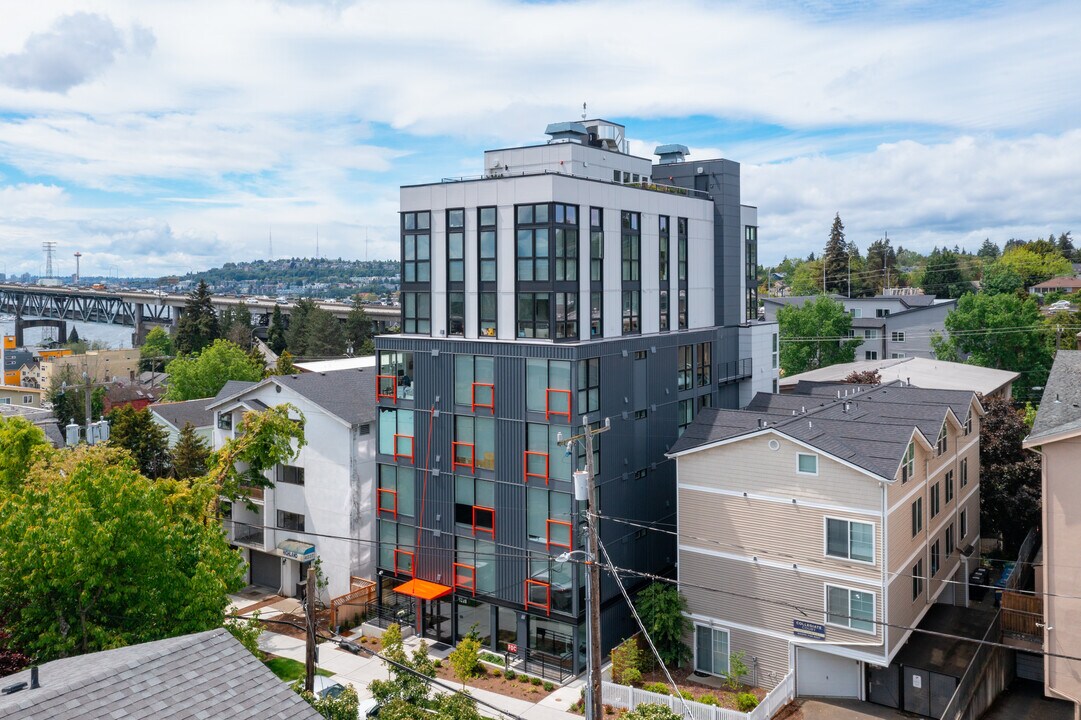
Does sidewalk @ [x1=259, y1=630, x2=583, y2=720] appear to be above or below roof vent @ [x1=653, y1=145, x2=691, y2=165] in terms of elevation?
below

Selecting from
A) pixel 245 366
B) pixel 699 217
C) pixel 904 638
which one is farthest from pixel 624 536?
pixel 245 366

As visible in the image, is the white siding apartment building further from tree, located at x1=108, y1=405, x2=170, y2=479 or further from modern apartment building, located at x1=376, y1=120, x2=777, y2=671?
tree, located at x1=108, y1=405, x2=170, y2=479

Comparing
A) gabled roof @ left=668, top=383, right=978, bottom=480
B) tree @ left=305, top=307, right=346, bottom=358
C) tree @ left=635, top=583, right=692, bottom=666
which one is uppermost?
tree @ left=305, top=307, right=346, bottom=358

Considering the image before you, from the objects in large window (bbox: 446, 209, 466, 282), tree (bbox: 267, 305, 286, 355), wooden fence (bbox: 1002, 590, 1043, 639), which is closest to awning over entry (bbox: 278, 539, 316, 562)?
large window (bbox: 446, 209, 466, 282)

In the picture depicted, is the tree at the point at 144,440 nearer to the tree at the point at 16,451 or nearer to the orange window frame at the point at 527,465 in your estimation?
the tree at the point at 16,451

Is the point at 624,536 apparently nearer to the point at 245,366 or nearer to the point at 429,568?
the point at 429,568

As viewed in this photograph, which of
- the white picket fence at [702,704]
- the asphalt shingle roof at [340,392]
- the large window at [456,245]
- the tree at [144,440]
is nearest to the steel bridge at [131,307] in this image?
the tree at [144,440]

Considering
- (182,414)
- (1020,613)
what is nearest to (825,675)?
(1020,613)
